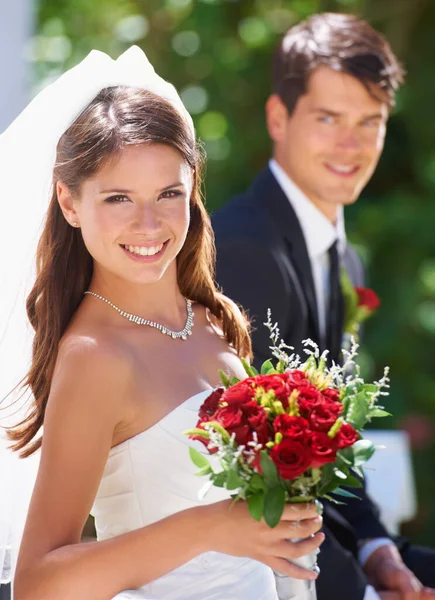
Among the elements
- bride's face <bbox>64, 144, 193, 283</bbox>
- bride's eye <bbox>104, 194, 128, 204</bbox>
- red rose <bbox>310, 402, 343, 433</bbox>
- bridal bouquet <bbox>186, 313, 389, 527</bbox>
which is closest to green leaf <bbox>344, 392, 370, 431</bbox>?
bridal bouquet <bbox>186, 313, 389, 527</bbox>

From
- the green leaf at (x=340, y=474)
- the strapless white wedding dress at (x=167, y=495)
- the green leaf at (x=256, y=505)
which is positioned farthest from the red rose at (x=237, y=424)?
the strapless white wedding dress at (x=167, y=495)

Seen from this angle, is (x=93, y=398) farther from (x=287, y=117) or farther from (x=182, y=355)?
(x=287, y=117)

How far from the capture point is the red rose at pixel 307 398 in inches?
82.4

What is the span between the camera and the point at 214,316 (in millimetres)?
2916

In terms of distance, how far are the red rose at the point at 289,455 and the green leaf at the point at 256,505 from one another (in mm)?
78

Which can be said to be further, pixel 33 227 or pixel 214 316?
pixel 214 316

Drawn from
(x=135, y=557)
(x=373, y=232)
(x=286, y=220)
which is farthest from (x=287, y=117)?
(x=373, y=232)

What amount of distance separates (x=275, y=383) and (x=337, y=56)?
6.76 ft

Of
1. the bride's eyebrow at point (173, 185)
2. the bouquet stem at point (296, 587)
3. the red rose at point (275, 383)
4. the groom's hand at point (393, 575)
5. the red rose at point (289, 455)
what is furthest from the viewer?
the groom's hand at point (393, 575)

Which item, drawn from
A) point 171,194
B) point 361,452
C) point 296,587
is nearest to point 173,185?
point 171,194

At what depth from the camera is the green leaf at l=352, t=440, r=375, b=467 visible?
2156 millimetres

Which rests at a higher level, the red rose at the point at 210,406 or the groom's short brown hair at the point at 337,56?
the groom's short brown hair at the point at 337,56

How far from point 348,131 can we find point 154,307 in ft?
5.32

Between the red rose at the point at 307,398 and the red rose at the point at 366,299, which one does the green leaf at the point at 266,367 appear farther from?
the red rose at the point at 366,299
